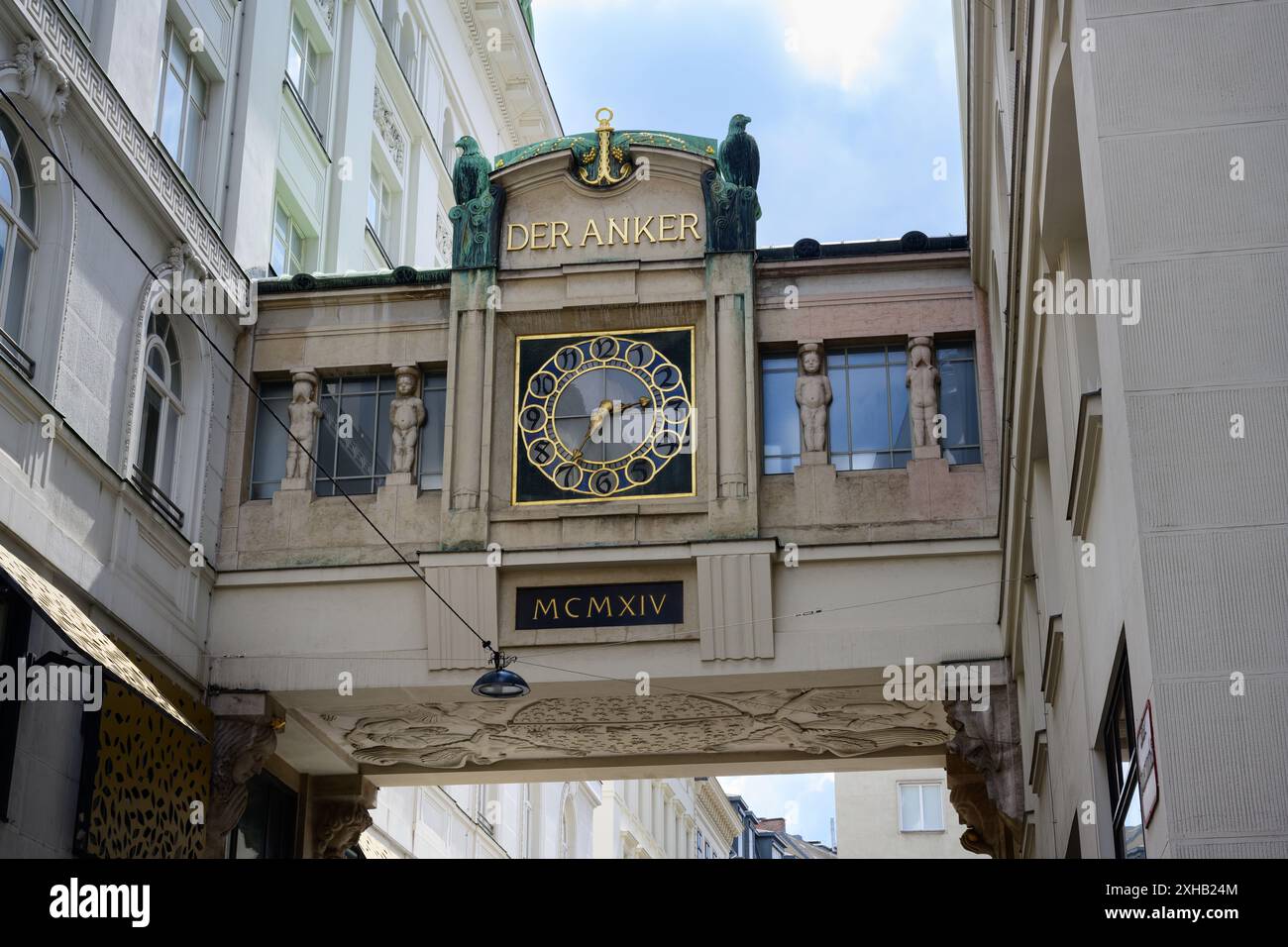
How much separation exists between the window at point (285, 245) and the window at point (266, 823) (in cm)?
686

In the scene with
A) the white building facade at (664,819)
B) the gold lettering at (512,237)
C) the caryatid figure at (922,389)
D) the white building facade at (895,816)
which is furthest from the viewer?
the white building facade at (664,819)

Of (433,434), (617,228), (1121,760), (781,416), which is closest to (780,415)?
(781,416)

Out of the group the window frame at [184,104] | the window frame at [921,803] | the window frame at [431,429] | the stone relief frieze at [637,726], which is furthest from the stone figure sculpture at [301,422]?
the window frame at [921,803]

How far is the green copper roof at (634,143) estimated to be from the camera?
2022 centimetres

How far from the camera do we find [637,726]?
21.1 metres

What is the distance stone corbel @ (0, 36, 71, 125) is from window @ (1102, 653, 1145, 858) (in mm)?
10440

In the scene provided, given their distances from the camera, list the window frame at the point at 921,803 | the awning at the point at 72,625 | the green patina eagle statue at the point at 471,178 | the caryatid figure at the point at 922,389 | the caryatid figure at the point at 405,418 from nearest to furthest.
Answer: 1. the awning at the point at 72,625
2. the caryatid figure at the point at 922,389
3. the caryatid figure at the point at 405,418
4. the green patina eagle statue at the point at 471,178
5. the window frame at the point at 921,803

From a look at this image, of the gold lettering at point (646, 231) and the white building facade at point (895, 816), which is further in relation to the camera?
the white building facade at point (895, 816)

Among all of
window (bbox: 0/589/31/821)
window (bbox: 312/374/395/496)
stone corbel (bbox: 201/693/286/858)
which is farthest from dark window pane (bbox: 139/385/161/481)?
window (bbox: 0/589/31/821)

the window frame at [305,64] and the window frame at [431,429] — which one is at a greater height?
the window frame at [305,64]

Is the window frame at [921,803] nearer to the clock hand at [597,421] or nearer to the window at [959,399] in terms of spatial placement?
the window at [959,399]

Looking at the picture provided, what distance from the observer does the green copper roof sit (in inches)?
796

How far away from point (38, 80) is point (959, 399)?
9.82 metres
